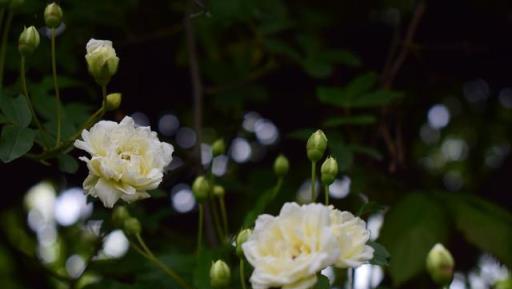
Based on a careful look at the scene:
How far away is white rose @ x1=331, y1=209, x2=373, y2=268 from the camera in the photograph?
76 centimetres

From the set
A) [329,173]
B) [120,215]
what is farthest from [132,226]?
[329,173]

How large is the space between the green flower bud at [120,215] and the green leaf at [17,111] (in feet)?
0.70

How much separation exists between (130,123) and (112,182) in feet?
0.24

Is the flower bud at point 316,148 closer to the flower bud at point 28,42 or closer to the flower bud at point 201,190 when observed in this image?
the flower bud at point 201,190

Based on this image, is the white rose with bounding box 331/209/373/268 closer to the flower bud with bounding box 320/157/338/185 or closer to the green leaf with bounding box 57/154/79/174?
the flower bud with bounding box 320/157/338/185

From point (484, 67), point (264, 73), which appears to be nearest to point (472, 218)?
point (264, 73)

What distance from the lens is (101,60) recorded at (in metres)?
0.92

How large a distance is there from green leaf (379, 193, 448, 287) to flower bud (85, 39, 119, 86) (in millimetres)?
649

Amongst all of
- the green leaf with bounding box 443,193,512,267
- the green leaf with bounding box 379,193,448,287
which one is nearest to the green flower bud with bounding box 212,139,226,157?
the green leaf with bounding box 379,193,448,287

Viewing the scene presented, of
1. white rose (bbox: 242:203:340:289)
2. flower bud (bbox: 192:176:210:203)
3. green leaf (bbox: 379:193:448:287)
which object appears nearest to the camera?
white rose (bbox: 242:203:340:289)

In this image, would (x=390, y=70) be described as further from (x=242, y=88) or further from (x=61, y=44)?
(x=61, y=44)

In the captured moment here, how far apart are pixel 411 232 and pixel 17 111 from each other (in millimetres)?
732

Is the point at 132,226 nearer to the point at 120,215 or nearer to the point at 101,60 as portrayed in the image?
the point at 120,215

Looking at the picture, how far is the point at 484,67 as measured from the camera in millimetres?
2070
